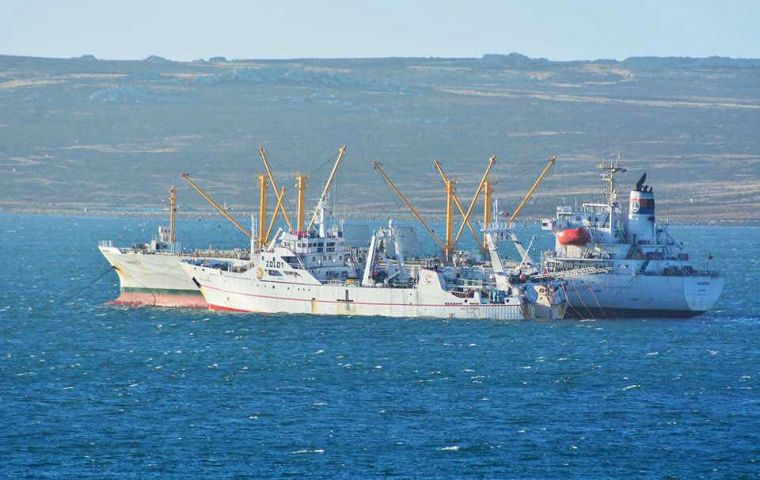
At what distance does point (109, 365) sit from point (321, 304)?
81.7 ft

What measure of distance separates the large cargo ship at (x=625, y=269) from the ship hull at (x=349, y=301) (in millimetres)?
5050

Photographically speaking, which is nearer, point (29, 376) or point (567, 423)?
point (567, 423)

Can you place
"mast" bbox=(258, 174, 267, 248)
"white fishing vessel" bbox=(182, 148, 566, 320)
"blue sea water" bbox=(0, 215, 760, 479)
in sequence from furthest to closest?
"mast" bbox=(258, 174, 267, 248) < "white fishing vessel" bbox=(182, 148, 566, 320) < "blue sea water" bbox=(0, 215, 760, 479)

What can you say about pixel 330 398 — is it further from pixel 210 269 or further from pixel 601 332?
pixel 210 269

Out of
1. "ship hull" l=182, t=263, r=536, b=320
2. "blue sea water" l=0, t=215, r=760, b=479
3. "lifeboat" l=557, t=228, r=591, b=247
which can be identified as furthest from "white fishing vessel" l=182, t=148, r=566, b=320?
"lifeboat" l=557, t=228, r=591, b=247

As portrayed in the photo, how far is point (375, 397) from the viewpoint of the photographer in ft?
267

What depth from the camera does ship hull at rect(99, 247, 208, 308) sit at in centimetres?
12550

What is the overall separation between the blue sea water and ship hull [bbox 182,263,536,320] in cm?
154

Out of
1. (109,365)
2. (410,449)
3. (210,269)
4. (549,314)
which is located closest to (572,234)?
(549,314)

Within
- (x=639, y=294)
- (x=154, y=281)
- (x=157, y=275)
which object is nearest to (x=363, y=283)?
(x=639, y=294)

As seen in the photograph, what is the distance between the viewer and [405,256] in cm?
12781

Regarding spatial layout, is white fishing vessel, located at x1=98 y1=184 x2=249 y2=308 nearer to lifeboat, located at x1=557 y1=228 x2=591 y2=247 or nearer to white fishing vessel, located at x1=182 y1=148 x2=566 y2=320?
white fishing vessel, located at x1=182 y1=148 x2=566 y2=320

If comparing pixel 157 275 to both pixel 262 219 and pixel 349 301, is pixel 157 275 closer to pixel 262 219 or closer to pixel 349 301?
pixel 262 219

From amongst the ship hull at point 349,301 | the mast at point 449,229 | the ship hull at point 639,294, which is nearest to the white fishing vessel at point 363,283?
the ship hull at point 349,301
